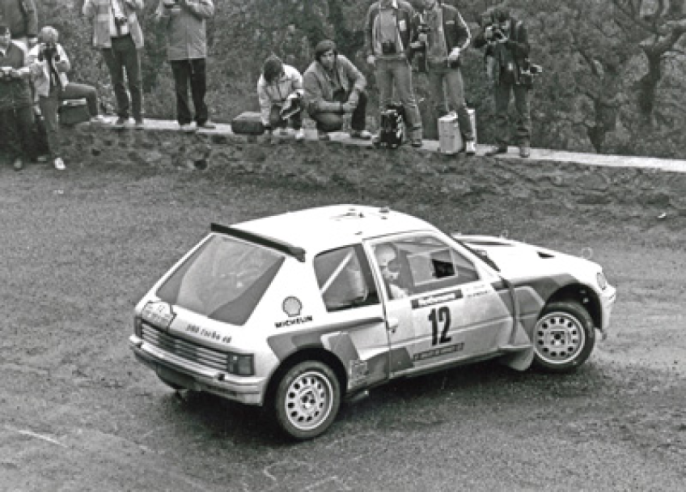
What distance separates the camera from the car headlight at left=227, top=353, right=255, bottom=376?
9.15 metres

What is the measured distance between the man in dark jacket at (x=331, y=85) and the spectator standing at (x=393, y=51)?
367 millimetres

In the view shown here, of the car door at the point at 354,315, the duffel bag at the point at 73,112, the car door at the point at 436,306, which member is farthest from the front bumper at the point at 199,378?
the duffel bag at the point at 73,112

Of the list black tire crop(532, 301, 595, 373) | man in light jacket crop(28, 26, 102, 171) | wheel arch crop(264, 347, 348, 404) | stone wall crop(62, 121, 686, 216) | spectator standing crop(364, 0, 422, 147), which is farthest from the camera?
man in light jacket crop(28, 26, 102, 171)

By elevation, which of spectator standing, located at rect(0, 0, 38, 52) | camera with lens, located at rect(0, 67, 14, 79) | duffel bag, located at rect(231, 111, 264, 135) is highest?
spectator standing, located at rect(0, 0, 38, 52)

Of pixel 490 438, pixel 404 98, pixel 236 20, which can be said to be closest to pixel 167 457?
pixel 490 438

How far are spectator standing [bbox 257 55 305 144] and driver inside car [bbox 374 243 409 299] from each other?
7.02m

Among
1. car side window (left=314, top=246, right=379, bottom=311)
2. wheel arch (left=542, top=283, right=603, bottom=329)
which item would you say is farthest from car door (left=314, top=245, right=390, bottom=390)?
wheel arch (left=542, top=283, right=603, bottom=329)

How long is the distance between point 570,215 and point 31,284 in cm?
709

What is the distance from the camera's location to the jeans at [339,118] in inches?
658

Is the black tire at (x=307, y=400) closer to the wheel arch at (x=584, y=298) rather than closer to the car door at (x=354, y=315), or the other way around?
the car door at (x=354, y=315)

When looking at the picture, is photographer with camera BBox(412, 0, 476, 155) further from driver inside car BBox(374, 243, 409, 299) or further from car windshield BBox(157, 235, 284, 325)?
car windshield BBox(157, 235, 284, 325)

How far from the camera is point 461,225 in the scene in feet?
51.2

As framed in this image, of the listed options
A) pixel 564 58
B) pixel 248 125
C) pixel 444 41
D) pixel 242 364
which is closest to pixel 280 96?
pixel 248 125

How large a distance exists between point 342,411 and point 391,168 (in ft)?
22.6
